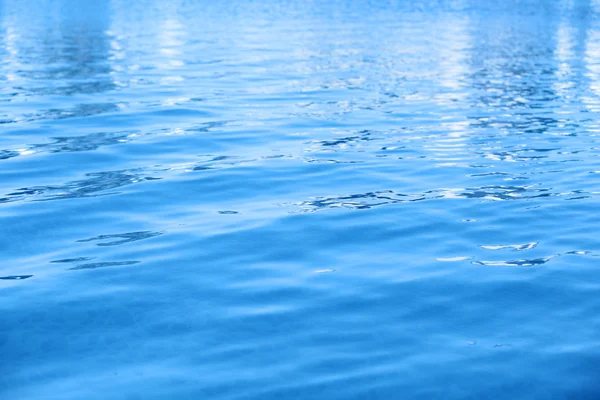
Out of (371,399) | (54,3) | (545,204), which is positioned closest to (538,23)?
(54,3)

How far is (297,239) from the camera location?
7957 millimetres

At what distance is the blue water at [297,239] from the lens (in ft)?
18.1

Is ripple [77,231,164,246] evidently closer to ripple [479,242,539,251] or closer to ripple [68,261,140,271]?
ripple [68,261,140,271]

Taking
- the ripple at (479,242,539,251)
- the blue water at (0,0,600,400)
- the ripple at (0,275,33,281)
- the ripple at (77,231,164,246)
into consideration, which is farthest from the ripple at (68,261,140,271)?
the ripple at (479,242,539,251)

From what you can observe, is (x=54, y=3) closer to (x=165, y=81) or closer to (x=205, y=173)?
(x=165, y=81)

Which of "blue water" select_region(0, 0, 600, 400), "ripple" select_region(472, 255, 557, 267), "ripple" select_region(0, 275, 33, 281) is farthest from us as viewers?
"ripple" select_region(472, 255, 557, 267)

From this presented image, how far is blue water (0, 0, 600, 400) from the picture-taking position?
18.1ft

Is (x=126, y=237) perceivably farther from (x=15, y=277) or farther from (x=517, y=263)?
(x=517, y=263)

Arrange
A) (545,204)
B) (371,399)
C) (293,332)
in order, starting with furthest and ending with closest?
1. (545,204)
2. (293,332)
3. (371,399)

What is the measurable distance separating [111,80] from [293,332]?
46.4ft

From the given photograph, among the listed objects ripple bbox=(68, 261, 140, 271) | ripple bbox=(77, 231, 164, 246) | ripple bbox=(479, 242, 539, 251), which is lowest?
ripple bbox=(479, 242, 539, 251)

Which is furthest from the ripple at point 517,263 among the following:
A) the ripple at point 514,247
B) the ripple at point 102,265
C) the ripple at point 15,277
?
the ripple at point 15,277

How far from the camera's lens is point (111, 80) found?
19.0 m

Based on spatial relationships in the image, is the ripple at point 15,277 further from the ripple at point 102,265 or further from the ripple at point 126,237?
the ripple at point 126,237
